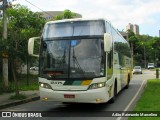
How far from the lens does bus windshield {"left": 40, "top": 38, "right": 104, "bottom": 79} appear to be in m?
12.9

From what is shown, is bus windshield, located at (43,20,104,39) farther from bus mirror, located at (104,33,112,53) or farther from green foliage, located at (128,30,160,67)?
green foliage, located at (128,30,160,67)

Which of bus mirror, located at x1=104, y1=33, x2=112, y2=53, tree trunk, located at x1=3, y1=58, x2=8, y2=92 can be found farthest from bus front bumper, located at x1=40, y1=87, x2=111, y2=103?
tree trunk, located at x1=3, y1=58, x2=8, y2=92

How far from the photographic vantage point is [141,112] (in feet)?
39.6

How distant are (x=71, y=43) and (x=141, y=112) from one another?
353 centimetres

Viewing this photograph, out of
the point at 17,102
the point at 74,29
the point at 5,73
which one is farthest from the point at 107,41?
the point at 5,73

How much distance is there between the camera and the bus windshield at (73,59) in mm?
12906

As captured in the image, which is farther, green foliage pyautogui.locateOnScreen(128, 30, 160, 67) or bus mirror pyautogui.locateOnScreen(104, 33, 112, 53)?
green foliage pyautogui.locateOnScreen(128, 30, 160, 67)

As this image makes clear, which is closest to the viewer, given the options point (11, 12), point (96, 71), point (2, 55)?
point (96, 71)

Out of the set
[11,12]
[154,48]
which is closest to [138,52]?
[154,48]

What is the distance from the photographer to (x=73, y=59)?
42.9 ft

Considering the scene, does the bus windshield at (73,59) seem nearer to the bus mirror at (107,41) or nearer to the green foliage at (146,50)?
the bus mirror at (107,41)

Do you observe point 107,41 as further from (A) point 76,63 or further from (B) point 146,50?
(B) point 146,50

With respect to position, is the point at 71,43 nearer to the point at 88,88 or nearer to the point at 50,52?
the point at 50,52

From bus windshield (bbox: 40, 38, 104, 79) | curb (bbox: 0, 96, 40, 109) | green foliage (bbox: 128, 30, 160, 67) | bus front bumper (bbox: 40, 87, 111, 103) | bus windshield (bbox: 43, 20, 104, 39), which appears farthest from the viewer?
green foliage (bbox: 128, 30, 160, 67)
